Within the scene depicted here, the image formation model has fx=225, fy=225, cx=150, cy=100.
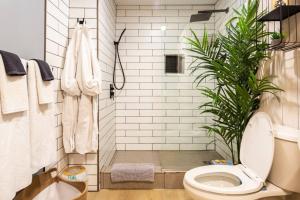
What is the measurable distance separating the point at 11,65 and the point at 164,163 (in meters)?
2.02

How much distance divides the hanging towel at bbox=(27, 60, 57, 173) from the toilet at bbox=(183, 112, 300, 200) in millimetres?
1003

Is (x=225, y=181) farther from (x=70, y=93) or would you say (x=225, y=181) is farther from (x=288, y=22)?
(x=70, y=93)

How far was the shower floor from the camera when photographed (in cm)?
242

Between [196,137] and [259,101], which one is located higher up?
[259,101]

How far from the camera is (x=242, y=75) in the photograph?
189cm

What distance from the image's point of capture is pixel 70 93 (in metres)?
2.12

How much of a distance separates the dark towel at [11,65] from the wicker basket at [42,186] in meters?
0.77

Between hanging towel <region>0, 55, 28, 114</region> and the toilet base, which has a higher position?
hanging towel <region>0, 55, 28, 114</region>

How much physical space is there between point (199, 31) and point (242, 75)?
4.21ft

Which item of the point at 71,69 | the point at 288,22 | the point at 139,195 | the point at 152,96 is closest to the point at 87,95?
the point at 71,69

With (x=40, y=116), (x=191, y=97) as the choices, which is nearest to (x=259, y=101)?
(x=191, y=97)

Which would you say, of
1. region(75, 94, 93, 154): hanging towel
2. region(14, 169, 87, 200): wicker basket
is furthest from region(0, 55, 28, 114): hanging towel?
region(75, 94, 93, 154): hanging towel

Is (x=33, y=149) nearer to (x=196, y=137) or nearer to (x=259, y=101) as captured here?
(x=259, y=101)

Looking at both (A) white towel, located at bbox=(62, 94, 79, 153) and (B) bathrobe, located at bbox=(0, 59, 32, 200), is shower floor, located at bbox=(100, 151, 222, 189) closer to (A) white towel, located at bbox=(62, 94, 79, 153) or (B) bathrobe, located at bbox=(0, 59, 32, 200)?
(A) white towel, located at bbox=(62, 94, 79, 153)
